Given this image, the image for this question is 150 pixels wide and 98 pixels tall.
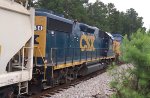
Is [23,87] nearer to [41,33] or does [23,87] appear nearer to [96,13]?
[41,33]

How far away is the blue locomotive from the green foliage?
8.21 meters

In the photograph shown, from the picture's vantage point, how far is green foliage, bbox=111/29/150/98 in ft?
20.4

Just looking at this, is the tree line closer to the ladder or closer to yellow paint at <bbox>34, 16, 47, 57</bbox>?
yellow paint at <bbox>34, 16, 47, 57</bbox>

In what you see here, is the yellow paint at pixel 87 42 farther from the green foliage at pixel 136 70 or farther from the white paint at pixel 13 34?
the green foliage at pixel 136 70

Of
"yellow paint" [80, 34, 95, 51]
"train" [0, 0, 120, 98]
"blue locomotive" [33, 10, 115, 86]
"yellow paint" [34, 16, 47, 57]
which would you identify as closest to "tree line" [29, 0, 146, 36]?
"yellow paint" [80, 34, 95, 51]

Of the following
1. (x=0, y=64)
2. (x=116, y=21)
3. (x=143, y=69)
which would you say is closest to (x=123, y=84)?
(x=143, y=69)

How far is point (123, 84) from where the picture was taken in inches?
267

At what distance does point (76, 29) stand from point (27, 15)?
9.06 metres

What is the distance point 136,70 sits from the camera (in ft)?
21.1

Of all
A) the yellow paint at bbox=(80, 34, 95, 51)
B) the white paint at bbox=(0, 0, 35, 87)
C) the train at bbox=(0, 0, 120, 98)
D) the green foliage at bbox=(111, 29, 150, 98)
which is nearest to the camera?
the green foliage at bbox=(111, 29, 150, 98)

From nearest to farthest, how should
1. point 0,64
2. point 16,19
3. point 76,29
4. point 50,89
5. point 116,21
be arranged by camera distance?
point 0,64 → point 16,19 → point 50,89 → point 76,29 → point 116,21

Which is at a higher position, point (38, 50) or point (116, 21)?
point (116, 21)

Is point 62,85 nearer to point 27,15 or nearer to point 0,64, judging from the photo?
point 27,15

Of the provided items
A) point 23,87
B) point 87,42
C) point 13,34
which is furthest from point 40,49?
point 87,42
